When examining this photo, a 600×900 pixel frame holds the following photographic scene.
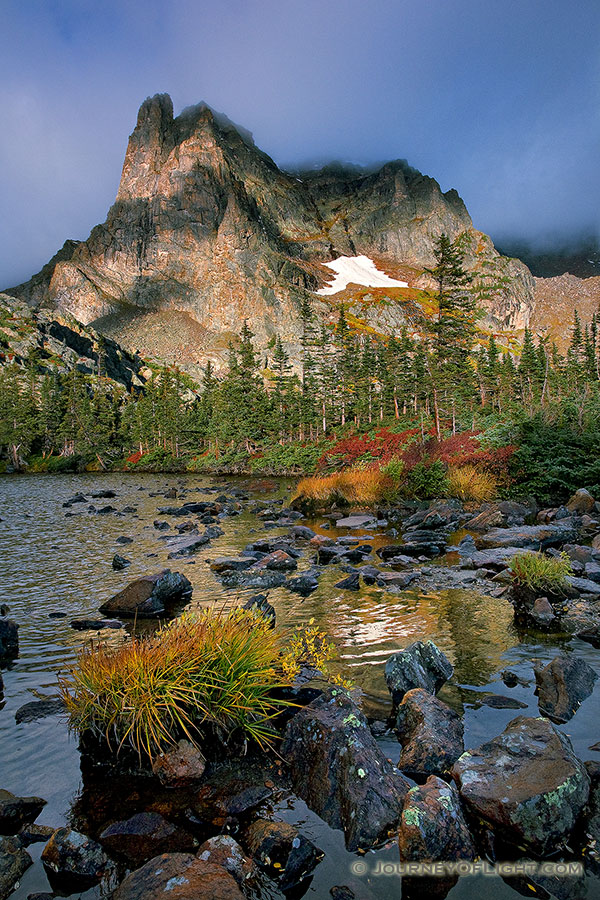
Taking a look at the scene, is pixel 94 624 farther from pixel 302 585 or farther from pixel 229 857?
pixel 229 857

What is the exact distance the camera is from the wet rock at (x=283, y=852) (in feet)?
13.0

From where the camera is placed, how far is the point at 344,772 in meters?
4.79

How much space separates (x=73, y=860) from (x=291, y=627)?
6.17 m

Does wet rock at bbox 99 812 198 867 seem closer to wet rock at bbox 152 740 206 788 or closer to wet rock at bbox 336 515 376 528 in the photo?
wet rock at bbox 152 740 206 788

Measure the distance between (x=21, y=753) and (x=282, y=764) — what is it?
3378mm

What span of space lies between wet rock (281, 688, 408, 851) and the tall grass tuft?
0.40m

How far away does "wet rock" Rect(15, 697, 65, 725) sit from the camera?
263 inches

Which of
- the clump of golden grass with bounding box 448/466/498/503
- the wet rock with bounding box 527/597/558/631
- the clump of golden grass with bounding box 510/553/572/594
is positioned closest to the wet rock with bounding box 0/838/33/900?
the wet rock with bounding box 527/597/558/631

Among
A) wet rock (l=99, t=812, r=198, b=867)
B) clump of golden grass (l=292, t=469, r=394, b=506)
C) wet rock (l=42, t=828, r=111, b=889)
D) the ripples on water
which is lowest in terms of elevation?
the ripples on water

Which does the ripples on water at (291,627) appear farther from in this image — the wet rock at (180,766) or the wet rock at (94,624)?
the wet rock at (180,766)

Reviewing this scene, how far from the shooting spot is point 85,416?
81562 millimetres

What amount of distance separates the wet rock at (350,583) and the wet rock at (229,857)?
29.4 feet

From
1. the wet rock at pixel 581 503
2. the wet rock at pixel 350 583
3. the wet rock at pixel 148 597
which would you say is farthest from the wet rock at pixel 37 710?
the wet rock at pixel 581 503

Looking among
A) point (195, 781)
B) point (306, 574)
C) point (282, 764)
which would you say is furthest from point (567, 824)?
point (306, 574)
